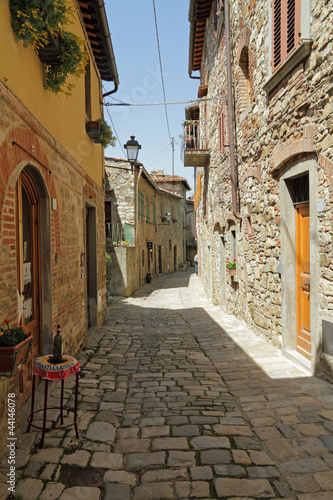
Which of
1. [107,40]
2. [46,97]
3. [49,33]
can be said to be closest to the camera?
[49,33]

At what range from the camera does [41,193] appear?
410cm

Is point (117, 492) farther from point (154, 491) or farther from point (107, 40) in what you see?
point (107, 40)

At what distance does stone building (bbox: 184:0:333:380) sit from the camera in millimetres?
4074

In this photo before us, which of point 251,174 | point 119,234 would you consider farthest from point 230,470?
point 119,234

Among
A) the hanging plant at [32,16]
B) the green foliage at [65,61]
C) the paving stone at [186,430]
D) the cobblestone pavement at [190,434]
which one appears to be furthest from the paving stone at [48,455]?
the green foliage at [65,61]

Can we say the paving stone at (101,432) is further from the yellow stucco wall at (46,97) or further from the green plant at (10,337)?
the yellow stucco wall at (46,97)

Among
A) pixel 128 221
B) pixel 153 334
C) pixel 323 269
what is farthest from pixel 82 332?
pixel 128 221

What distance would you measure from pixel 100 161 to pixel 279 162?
472 centimetres

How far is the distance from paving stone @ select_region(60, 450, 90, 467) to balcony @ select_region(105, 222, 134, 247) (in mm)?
11785

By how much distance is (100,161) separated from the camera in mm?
8641

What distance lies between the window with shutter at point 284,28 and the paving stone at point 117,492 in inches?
192

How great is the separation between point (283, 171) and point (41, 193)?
10.8 feet

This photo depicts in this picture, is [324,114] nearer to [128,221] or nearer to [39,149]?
[39,149]

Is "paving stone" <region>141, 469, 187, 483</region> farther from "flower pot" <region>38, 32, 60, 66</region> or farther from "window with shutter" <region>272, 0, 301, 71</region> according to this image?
"window with shutter" <region>272, 0, 301, 71</region>
